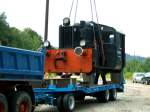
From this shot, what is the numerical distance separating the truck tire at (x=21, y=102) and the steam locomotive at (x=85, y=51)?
6263 millimetres

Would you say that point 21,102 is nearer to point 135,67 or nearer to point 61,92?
point 61,92

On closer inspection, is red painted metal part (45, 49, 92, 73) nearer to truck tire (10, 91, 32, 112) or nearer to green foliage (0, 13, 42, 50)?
truck tire (10, 91, 32, 112)

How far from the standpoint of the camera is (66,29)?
22422 millimetres

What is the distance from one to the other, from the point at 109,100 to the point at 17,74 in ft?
34.7

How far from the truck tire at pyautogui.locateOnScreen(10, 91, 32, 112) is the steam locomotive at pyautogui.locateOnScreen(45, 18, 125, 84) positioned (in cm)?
626

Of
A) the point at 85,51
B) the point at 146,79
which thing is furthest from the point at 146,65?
the point at 85,51

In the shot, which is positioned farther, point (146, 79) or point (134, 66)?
point (134, 66)

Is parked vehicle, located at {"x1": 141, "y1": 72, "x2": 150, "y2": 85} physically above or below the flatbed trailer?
above

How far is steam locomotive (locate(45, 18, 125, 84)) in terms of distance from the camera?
20.7 m

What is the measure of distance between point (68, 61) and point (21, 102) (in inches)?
288

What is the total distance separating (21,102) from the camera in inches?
551

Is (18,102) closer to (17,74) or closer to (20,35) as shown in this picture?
(17,74)

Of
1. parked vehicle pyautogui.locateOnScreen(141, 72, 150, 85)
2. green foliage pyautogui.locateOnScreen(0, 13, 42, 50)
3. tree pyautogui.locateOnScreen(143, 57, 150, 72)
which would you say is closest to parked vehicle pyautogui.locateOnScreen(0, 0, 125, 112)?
parked vehicle pyautogui.locateOnScreen(141, 72, 150, 85)

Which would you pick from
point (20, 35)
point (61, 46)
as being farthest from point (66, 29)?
point (20, 35)
